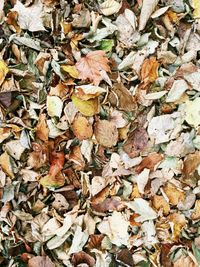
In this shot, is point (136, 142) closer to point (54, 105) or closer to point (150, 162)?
point (150, 162)

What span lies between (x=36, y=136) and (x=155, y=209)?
1.13ft

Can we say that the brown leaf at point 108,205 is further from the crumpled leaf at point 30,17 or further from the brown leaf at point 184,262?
the crumpled leaf at point 30,17

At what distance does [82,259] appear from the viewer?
1.46 m

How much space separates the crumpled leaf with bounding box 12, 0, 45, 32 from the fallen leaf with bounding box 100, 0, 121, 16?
154 millimetres

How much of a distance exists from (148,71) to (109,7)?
0.61 ft

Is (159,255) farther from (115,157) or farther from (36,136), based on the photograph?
(36,136)

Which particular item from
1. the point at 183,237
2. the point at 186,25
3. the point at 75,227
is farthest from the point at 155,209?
the point at 186,25

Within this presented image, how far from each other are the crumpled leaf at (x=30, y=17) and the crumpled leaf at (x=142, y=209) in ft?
1.59

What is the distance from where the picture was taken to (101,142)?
1441 mm

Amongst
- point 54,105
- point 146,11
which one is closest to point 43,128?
point 54,105

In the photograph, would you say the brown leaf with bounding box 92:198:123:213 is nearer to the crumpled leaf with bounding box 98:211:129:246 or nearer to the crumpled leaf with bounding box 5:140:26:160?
the crumpled leaf with bounding box 98:211:129:246

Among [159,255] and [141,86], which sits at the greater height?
[141,86]

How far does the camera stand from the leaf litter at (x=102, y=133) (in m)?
1.44

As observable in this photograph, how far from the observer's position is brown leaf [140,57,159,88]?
1440mm
